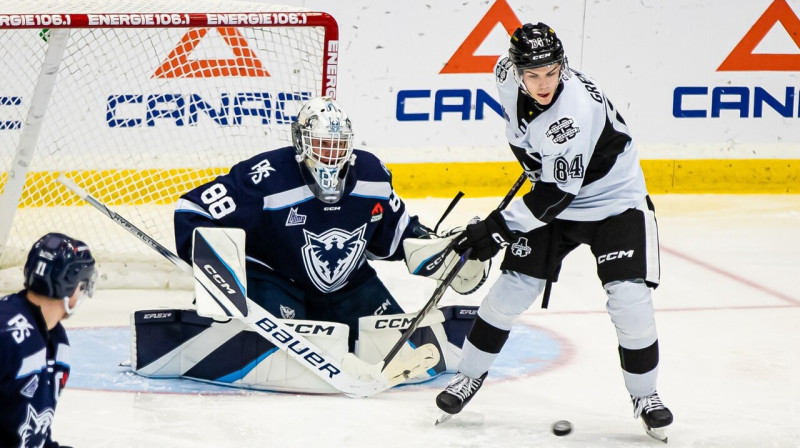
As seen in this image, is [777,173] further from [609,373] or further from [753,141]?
[609,373]

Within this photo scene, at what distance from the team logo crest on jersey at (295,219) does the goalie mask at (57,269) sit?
4.57ft

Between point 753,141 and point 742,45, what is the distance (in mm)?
512

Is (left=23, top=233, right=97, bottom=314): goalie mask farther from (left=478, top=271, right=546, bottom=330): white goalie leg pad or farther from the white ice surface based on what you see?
(left=478, top=271, right=546, bottom=330): white goalie leg pad

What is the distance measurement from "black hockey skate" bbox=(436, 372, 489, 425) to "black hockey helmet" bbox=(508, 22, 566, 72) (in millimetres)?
826

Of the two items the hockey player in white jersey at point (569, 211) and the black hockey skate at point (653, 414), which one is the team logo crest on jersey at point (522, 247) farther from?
the black hockey skate at point (653, 414)

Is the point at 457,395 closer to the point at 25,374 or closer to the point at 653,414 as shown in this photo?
the point at 653,414

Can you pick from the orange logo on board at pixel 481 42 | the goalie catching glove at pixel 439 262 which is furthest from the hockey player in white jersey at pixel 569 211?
the orange logo on board at pixel 481 42

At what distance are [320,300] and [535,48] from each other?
3.68 feet

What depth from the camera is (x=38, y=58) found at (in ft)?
15.0

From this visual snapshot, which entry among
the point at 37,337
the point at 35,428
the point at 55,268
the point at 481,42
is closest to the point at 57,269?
the point at 55,268

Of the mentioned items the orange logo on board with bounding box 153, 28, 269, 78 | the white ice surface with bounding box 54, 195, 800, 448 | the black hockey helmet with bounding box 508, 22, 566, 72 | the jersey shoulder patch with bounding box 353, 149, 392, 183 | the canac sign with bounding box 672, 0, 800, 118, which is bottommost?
the white ice surface with bounding box 54, 195, 800, 448

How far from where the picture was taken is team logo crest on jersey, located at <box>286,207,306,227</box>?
3367mm

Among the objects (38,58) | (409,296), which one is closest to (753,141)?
(409,296)

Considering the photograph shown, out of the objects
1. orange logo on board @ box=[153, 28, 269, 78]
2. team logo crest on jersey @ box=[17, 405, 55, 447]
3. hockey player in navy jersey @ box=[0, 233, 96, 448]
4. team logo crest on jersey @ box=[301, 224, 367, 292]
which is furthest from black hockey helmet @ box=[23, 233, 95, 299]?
orange logo on board @ box=[153, 28, 269, 78]
